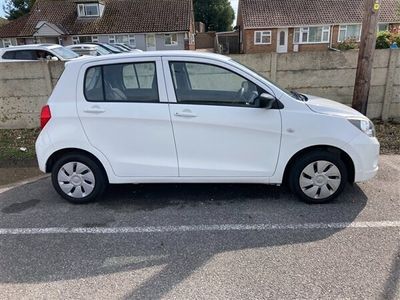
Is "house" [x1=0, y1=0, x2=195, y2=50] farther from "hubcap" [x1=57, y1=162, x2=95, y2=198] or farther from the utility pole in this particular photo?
"hubcap" [x1=57, y1=162, x2=95, y2=198]

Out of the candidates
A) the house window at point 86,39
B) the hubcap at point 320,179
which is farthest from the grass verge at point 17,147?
the house window at point 86,39

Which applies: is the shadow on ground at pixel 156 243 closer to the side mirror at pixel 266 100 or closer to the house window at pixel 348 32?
the side mirror at pixel 266 100

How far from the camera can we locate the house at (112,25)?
3284 cm

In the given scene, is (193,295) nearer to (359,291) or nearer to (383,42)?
(359,291)

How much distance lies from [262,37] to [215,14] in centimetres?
2251

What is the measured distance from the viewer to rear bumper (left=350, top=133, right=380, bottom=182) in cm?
379

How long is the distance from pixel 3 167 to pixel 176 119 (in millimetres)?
3573

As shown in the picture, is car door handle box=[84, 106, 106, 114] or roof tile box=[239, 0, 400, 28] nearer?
car door handle box=[84, 106, 106, 114]

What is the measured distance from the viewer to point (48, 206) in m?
4.18

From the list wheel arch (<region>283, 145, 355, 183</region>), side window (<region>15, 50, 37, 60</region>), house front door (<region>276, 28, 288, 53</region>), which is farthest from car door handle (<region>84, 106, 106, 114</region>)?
house front door (<region>276, 28, 288, 53</region>)

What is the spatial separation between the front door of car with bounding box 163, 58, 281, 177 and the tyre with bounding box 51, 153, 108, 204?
101cm

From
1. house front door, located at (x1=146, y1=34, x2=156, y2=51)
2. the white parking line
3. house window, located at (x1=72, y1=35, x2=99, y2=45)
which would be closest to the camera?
the white parking line

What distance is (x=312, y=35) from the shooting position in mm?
31234

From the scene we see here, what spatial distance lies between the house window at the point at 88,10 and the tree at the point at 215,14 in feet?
66.7
